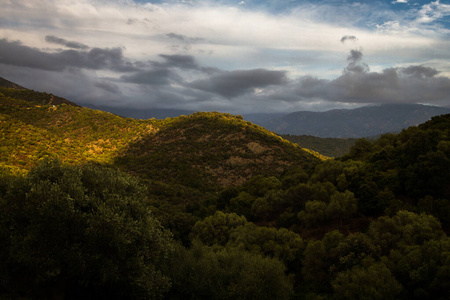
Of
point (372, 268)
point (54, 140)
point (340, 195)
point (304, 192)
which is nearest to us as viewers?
point (372, 268)

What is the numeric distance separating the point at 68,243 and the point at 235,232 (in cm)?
3009

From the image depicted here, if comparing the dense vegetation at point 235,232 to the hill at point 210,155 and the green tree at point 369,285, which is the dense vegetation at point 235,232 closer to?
the green tree at point 369,285

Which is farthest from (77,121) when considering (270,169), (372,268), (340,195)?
(372,268)

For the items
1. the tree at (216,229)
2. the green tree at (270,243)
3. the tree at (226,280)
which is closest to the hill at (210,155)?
the tree at (216,229)

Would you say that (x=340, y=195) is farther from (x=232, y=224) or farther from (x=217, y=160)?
(x=217, y=160)

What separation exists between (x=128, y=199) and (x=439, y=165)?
45005mm

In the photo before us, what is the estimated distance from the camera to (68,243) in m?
18.4

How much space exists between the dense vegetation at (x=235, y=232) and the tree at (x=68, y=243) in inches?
2.9

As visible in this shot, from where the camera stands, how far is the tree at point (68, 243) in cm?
1753

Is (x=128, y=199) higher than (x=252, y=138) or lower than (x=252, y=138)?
lower

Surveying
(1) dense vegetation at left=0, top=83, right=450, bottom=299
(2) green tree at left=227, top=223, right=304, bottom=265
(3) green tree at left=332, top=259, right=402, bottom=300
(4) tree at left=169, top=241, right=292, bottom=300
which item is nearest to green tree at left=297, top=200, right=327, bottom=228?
(1) dense vegetation at left=0, top=83, right=450, bottom=299

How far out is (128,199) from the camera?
21.5 meters

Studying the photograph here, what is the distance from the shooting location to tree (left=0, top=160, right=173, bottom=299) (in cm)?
1753

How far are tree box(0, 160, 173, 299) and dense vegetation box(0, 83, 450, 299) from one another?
7 cm
